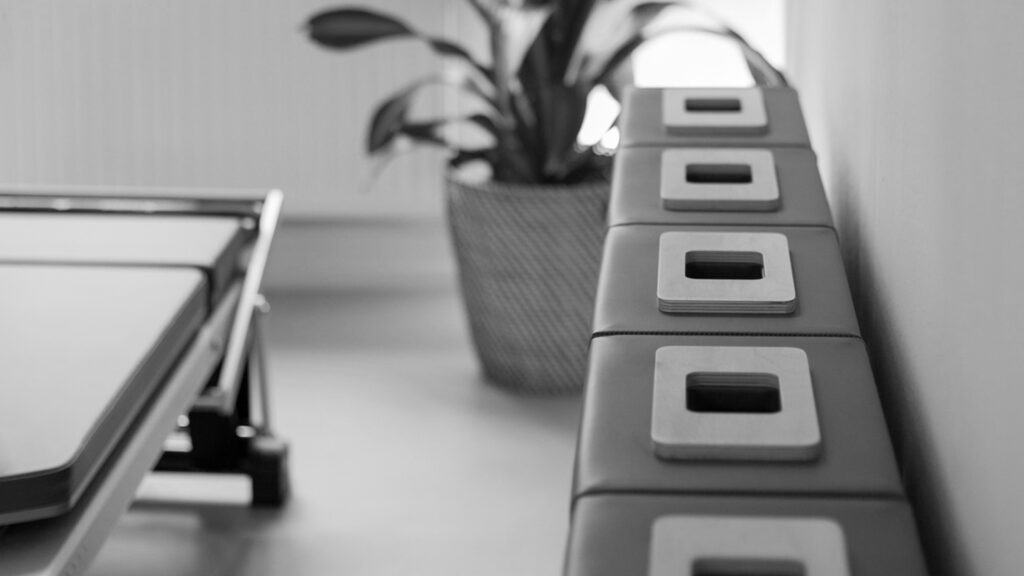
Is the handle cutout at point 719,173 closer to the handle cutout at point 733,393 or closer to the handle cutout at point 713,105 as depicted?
the handle cutout at point 713,105

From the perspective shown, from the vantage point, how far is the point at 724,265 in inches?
50.7

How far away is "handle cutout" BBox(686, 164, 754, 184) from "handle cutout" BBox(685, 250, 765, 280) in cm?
20

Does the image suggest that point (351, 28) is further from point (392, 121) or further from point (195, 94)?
point (195, 94)

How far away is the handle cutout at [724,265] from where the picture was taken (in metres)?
1.27

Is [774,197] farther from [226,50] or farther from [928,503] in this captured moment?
[226,50]

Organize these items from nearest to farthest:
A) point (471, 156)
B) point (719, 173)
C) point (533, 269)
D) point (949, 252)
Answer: point (949, 252), point (719, 173), point (533, 269), point (471, 156)

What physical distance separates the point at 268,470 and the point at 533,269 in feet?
2.35

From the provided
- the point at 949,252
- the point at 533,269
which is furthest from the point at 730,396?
the point at 533,269

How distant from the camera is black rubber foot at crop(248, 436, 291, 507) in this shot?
2.18m

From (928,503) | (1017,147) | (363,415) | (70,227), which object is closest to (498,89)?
(363,415)

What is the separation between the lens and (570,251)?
2.60m

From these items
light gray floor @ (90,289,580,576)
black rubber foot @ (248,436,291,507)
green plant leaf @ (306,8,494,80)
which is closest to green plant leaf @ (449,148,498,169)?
green plant leaf @ (306,8,494,80)

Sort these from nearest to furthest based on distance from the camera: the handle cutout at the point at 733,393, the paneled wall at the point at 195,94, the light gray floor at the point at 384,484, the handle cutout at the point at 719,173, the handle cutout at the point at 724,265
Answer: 1. the handle cutout at the point at 733,393
2. the handle cutout at the point at 724,265
3. the handle cutout at the point at 719,173
4. the light gray floor at the point at 384,484
5. the paneled wall at the point at 195,94


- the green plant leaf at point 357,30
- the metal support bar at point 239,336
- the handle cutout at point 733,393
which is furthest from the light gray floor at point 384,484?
the handle cutout at point 733,393
